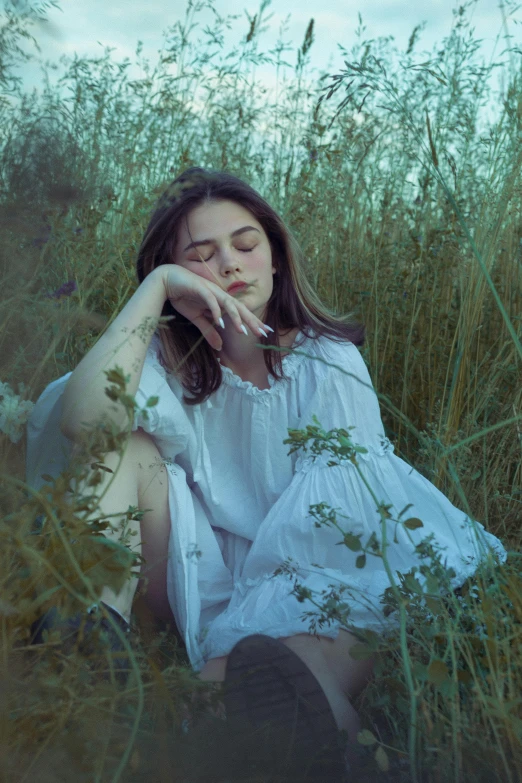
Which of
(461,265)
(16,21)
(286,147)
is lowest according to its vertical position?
(461,265)

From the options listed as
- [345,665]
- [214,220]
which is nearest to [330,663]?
[345,665]

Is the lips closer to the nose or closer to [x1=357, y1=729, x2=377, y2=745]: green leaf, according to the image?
the nose

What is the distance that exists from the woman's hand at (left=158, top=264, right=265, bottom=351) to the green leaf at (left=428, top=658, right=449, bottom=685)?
90 cm

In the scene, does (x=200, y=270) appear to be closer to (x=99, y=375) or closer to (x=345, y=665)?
(x=99, y=375)

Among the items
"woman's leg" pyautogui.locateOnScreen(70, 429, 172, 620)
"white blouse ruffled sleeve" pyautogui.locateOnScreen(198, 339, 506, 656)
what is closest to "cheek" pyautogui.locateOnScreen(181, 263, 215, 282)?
"white blouse ruffled sleeve" pyautogui.locateOnScreen(198, 339, 506, 656)

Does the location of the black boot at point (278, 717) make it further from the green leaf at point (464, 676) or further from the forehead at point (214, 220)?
the forehead at point (214, 220)

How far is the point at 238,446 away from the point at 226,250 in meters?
0.56

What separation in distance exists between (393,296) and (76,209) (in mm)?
1185

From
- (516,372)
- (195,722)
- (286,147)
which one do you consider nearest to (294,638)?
(195,722)

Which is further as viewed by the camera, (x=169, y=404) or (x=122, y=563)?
(x=169, y=404)

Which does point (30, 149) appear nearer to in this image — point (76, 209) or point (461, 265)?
point (76, 209)

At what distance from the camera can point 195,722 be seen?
1259 millimetres

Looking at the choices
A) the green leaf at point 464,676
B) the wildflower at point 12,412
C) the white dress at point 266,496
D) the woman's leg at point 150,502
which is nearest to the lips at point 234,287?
the white dress at point 266,496

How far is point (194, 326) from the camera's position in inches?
88.7
